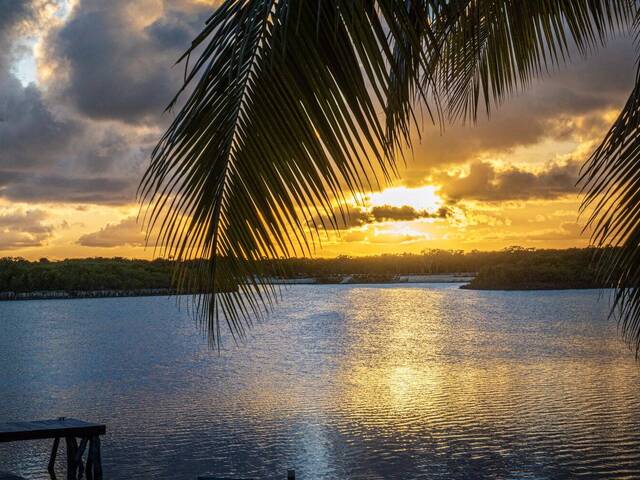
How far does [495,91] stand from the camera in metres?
4.95

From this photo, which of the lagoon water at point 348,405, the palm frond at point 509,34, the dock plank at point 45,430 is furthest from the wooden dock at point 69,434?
the palm frond at point 509,34

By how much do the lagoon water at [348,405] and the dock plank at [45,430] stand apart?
14.9 feet

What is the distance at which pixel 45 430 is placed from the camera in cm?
1307

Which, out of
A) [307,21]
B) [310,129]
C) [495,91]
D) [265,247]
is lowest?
[265,247]

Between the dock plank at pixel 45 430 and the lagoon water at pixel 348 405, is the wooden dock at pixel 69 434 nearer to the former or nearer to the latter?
the dock plank at pixel 45 430

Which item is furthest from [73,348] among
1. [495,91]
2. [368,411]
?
[495,91]

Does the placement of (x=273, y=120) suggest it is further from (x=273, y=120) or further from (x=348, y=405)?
(x=348, y=405)

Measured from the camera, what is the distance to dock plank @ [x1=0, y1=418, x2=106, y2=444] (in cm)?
1265

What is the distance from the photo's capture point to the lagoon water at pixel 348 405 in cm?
1919

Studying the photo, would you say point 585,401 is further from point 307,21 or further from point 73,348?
point 73,348

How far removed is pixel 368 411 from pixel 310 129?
25.6m

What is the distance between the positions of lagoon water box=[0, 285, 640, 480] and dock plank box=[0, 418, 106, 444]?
4530mm

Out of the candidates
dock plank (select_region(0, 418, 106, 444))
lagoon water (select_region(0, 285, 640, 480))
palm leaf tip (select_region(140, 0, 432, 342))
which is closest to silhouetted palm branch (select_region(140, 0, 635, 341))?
palm leaf tip (select_region(140, 0, 432, 342))

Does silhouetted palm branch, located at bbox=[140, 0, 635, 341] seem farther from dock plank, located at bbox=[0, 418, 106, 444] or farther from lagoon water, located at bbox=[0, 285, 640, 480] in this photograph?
dock plank, located at bbox=[0, 418, 106, 444]
